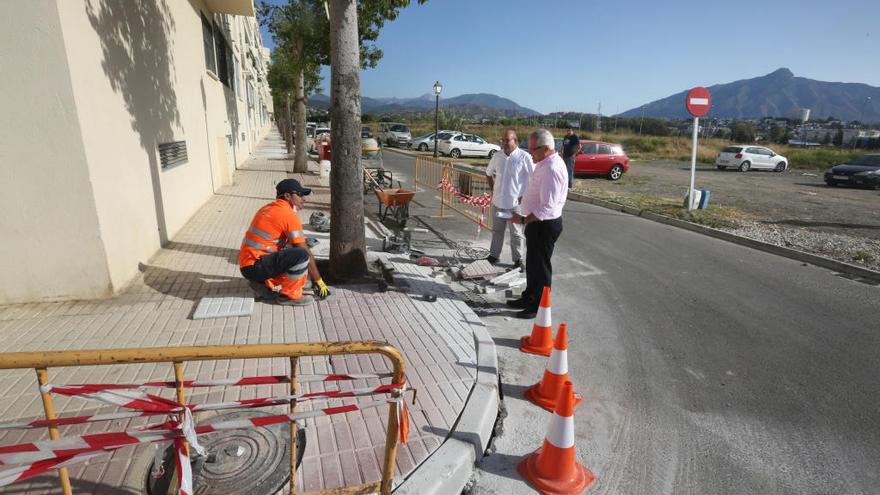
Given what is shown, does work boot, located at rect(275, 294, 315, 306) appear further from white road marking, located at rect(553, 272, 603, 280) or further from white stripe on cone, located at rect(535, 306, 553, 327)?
white road marking, located at rect(553, 272, 603, 280)

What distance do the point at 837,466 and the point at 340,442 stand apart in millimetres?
3198

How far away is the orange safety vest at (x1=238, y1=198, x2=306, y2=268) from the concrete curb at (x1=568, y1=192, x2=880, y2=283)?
823cm

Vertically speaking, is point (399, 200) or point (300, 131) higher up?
point (300, 131)

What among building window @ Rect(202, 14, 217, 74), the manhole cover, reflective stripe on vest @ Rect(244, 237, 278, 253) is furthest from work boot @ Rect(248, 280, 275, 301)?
building window @ Rect(202, 14, 217, 74)

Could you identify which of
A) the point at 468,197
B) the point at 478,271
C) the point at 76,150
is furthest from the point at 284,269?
the point at 468,197

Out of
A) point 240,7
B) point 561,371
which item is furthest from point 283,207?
point 240,7

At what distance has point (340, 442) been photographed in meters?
2.71

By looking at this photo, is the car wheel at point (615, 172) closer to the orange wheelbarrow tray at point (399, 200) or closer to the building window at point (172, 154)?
the orange wheelbarrow tray at point (399, 200)

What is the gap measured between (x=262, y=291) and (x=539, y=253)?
9.94 ft

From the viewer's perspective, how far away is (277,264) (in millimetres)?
4535

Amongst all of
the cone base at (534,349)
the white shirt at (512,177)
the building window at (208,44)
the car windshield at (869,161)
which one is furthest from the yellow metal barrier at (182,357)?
the car windshield at (869,161)

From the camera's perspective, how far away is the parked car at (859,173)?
63.1 ft

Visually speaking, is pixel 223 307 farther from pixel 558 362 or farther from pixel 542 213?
pixel 542 213

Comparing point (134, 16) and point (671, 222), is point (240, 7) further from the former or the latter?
point (671, 222)
